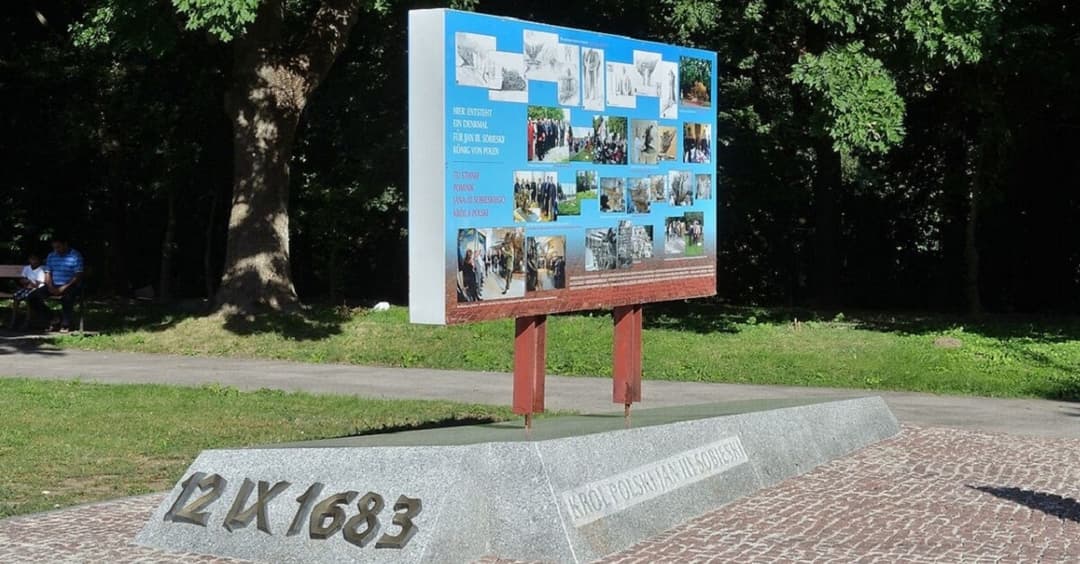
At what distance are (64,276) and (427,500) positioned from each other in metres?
15.6

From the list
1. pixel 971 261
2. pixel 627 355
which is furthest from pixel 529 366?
pixel 971 261

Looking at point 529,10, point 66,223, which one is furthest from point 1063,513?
point 66,223

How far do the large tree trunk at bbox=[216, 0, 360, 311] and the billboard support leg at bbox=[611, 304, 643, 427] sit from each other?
10.6 meters

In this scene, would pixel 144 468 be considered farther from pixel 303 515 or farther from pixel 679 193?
pixel 679 193

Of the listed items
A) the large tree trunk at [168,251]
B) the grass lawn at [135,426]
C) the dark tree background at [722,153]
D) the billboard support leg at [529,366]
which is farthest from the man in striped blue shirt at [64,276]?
the billboard support leg at [529,366]

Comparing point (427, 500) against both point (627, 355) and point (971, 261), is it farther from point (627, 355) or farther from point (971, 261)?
point (971, 261)

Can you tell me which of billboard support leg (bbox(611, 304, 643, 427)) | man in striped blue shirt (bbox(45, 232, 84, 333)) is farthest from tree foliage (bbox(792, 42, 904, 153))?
man in striped blue shirt (bbox(45, 232, 84, 333))

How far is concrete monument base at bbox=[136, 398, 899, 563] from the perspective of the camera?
796 centimetres

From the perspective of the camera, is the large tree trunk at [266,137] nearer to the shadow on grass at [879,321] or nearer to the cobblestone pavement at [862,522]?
the shadow on grass at [879,321]

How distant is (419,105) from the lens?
28.6 ft

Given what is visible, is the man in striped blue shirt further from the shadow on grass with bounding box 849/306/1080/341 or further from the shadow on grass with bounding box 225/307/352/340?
the shadow on grass with bounding box 849/306/1080/341

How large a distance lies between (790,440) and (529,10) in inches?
627

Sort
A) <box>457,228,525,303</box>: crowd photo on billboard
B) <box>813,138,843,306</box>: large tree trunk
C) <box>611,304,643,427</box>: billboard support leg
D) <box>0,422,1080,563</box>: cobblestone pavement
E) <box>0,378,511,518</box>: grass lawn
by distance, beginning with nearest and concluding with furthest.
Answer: <box>0,422,1080,563</box>: cobblestone pavement → <box>457,228,525,303</box>: crowd photo on billboard → <box>0,378,511,518</box>: grass lawn → <box>611,304,643,427</box>: billboard support leg → <box>813,138,843,306</box>: large tree trunk

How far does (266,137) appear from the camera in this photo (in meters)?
21.2
